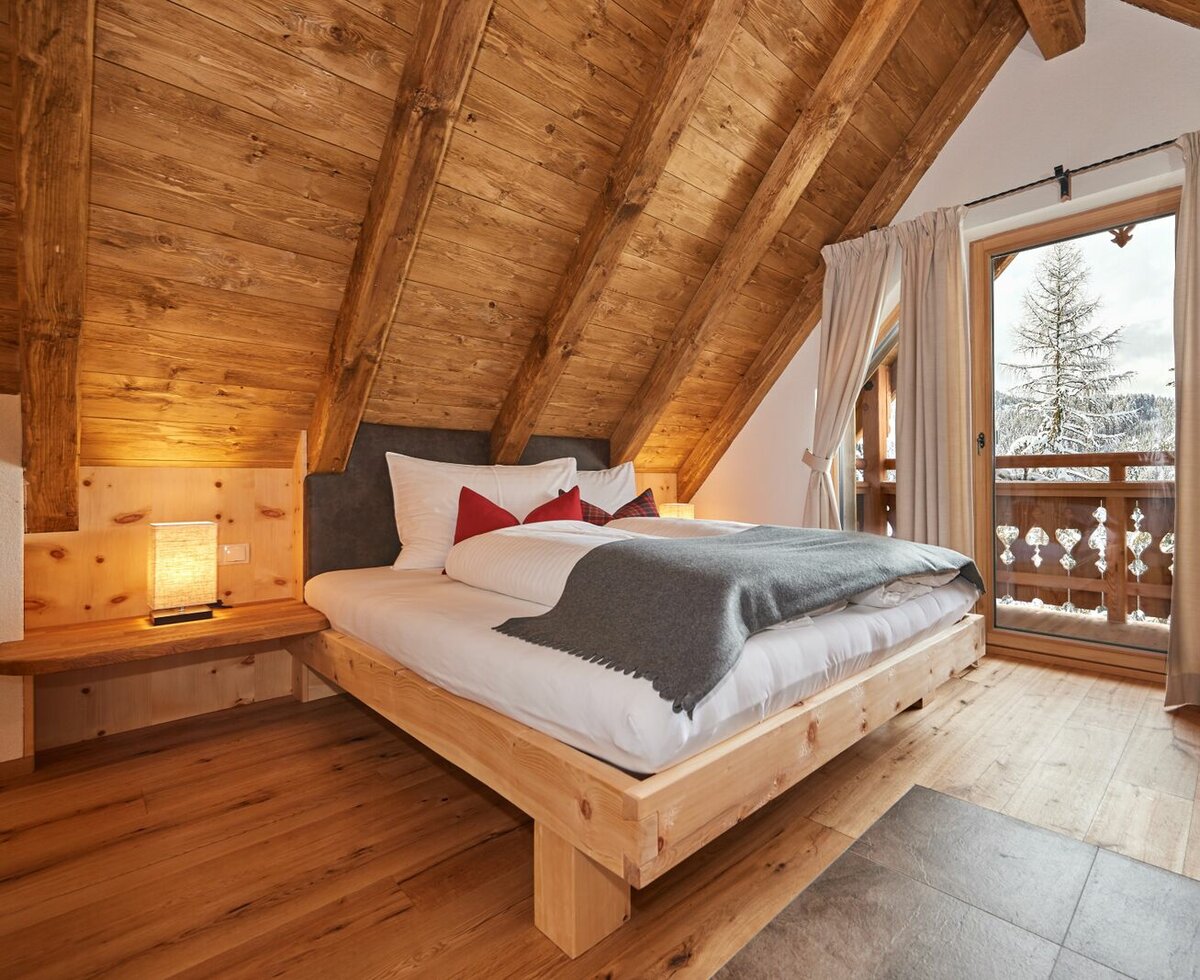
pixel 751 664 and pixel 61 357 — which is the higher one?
pixel 61 357

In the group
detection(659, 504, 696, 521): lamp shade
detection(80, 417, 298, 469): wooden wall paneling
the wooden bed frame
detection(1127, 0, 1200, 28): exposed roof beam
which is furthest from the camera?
detection(659, 504, 696, 521): lamp shade

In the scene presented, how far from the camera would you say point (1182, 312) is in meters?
2.56

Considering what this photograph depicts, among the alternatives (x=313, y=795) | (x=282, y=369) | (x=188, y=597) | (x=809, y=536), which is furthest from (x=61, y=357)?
(x=809, y=536)

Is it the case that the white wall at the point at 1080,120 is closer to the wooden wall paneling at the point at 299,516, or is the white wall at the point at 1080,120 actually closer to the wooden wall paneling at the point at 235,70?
the wooden wall paneling at the point at 235,70

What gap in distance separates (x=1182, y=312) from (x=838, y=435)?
1.50 meters

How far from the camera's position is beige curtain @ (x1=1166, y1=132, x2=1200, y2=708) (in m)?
2.51

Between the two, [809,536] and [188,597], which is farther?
[188,597]

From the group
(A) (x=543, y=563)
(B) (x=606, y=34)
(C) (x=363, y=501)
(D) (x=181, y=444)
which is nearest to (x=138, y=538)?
(D) (x=181, y=444)

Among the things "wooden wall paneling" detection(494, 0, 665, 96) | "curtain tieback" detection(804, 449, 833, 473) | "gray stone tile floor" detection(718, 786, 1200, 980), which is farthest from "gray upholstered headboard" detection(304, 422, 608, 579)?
"gray stone tile floor" detection(718, 786, 1200, 980)

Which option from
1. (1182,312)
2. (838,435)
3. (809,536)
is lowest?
(809,536)

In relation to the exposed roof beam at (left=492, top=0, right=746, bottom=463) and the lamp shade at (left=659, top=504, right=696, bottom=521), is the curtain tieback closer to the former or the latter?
the lamp shade at (left=659, top=504, right=696, bottom=521)

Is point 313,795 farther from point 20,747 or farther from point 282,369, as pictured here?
point 282,369

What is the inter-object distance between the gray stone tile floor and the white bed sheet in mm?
403

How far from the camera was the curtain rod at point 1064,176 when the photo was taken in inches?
105
